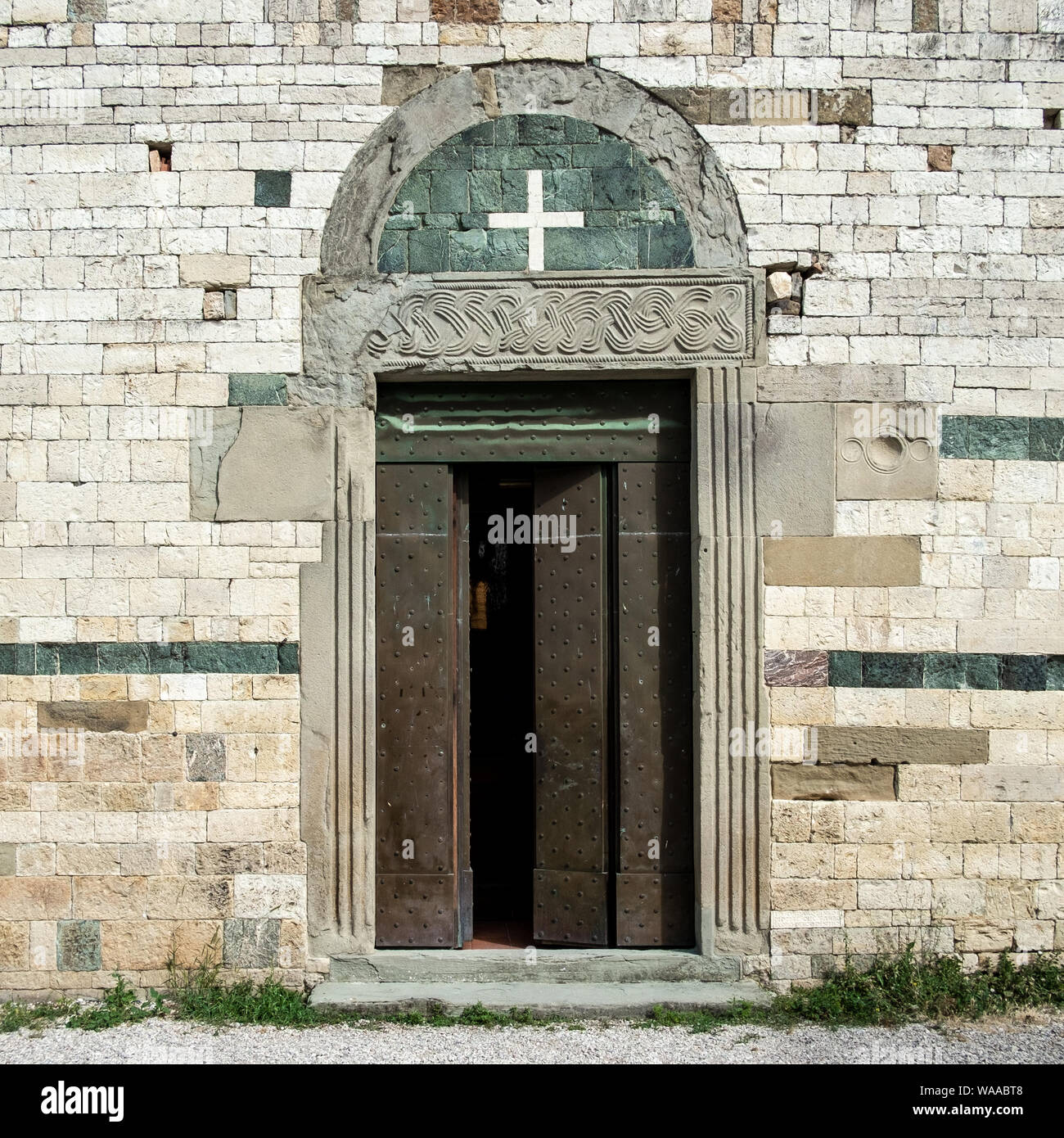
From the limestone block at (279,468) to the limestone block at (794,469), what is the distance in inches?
76.3

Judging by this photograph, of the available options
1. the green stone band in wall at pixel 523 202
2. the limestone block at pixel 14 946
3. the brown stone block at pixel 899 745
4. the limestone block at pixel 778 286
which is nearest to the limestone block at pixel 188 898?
the limestone block at pixel 14 946

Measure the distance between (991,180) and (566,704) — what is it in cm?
309

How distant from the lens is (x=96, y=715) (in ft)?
14.7

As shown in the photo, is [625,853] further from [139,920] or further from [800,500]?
[139,920]

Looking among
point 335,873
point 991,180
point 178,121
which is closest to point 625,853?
point 335,873

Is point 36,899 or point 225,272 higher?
point 225,272

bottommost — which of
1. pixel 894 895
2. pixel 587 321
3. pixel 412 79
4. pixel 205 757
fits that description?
pixel 894 895

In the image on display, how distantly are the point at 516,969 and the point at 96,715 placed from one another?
2207 mm

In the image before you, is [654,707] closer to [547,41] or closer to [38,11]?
[547,41]

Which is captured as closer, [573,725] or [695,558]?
[695,558]

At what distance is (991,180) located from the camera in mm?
4516

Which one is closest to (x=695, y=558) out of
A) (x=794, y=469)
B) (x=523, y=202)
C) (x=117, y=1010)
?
(x=794, y=469)

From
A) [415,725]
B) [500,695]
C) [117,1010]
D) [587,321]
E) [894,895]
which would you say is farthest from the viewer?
[500,695]

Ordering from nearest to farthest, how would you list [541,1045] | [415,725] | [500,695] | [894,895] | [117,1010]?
[541,1045], [117,1010], [894,895], [415,725], [500,695]
